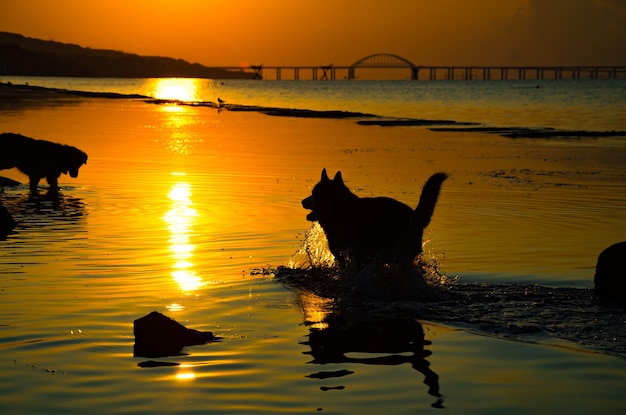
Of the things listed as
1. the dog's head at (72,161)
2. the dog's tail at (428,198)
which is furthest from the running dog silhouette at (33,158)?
the dog's tail at (428,198)

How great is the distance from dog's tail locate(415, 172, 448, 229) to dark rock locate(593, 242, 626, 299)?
6.21 feet

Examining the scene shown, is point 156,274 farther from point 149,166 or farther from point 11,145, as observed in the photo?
point 149,166

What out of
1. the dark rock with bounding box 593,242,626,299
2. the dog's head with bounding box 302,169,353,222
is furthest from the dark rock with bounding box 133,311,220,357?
the dark rock with bounding box 593,242,626,299

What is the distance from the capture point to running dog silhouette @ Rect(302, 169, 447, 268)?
10266mm

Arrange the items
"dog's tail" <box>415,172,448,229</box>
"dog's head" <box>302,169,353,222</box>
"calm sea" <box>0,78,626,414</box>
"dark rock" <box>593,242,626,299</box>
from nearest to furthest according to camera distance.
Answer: "calm sea" <box>0,78,626,414</box>
"dog's tail" <box>415,172,448,229</box>
"dark rock" <box>593,242,626,299</box>
"dog's head" <box>302,169,353,222</box>

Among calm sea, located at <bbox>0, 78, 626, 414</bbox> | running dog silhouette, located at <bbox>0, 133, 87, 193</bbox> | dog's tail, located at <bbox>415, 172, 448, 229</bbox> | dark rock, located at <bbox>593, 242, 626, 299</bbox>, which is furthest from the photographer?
running dog silhouette, located at <bbox>0, 133, 87, 193</bbox>

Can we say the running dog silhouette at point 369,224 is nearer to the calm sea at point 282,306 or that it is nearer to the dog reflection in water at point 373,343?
the calm sea at point 282,306

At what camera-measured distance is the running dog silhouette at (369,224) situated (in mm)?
10266

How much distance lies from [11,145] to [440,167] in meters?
11.0

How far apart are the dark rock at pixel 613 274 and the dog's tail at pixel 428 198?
189 cm

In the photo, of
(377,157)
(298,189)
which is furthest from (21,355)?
(377,157)

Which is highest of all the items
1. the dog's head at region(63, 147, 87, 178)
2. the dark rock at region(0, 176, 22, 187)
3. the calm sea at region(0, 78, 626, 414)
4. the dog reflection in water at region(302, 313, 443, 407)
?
the dog's head at region(63, 147, 87, 178)

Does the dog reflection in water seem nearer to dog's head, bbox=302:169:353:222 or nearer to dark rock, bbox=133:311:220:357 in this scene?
dark rock, bbox=133:311:220:357

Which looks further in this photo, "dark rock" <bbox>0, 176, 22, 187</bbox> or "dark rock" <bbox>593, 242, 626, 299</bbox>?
"dark rock" <bbox>0, 176, 22, 187</bbox>
